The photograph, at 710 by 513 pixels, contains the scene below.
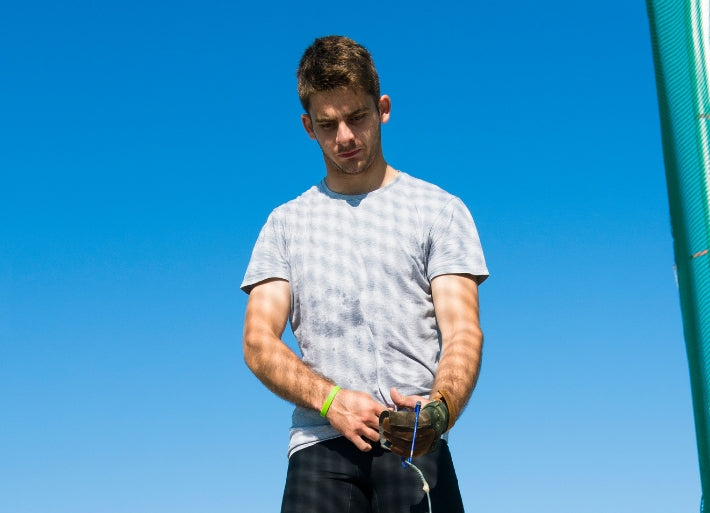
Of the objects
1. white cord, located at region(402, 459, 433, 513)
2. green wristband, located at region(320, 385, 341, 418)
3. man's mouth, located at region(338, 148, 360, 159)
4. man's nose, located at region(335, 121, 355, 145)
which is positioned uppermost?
man's nose, located at region(335, 121, 355, 145)

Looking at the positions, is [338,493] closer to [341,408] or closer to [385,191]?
[341,408]

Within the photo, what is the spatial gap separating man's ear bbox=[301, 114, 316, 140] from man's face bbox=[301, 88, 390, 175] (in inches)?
3.4

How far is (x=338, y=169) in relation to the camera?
4273mm

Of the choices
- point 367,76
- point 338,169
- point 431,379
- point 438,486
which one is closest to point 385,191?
point 338,169

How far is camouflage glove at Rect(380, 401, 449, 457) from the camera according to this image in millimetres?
3359

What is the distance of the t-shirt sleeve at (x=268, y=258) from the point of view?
166 inches

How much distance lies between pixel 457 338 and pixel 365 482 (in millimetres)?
691

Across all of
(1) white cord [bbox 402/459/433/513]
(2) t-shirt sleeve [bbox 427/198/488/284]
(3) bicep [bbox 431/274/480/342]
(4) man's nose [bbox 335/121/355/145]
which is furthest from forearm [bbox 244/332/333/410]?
(4) man's nose [bbox 335/121/355/145]

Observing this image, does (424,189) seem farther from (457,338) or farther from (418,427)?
(418,427)

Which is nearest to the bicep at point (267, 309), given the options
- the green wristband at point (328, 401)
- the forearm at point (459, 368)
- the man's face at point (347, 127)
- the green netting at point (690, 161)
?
the green wristband at point (328, 401)

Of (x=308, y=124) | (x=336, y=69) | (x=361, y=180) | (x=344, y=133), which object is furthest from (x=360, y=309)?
(x=336, y=69)

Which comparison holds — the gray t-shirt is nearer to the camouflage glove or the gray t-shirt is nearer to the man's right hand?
the man's right hand

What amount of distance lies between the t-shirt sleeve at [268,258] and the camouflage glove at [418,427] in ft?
3.24

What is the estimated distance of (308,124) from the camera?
4.37m
